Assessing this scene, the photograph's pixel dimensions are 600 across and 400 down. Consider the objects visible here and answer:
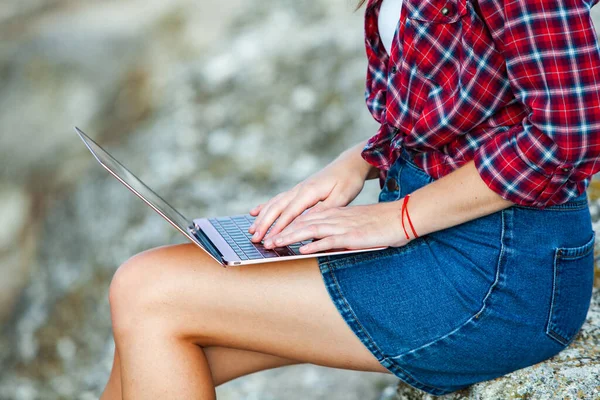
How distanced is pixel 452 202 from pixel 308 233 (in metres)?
0.22

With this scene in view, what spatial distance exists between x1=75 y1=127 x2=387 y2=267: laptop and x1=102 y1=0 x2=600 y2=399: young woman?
0.03 meters

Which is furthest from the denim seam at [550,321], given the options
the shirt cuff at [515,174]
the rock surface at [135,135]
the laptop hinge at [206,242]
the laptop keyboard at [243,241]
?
the rock surface at [135,135]

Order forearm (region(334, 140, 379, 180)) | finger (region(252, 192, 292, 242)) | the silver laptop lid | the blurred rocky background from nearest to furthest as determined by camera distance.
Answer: the silver laptop lid → finger (region(252, 192, 292, 242)) → forearm (region(334, 140, 379, 180)) → the blurred rocky background

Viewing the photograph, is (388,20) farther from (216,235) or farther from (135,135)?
(135,135)

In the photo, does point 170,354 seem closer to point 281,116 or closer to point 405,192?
point 405,192

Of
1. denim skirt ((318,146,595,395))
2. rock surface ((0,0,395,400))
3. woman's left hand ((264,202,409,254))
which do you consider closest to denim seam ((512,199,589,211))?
denim skirt ((318,146,595,395))

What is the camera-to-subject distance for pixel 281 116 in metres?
3.20

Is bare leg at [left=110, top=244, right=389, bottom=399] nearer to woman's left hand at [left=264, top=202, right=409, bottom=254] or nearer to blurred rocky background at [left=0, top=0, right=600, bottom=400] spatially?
woman's left hand at [left=264, top=202, right=409, bottom=254]

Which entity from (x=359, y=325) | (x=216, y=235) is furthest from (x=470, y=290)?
(x=216, y=235)

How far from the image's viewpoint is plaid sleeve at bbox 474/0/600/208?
912 millimetres

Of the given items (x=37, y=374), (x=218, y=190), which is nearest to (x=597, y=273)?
(x=218, y=190)

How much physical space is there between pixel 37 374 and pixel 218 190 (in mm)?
1016

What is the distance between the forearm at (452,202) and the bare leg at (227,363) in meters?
0.37

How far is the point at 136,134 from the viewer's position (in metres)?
3.44
